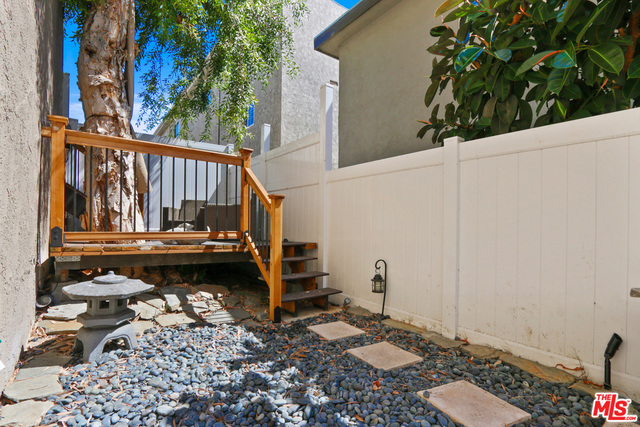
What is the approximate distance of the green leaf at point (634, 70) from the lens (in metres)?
1.85

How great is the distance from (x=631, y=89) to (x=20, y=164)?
3.77 metres

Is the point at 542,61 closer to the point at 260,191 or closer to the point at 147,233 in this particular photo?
the point at 260,191

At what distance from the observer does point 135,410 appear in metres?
1.73

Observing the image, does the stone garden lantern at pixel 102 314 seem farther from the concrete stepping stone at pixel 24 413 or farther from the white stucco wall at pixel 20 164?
the concrete stepping stone at pixel 24 413

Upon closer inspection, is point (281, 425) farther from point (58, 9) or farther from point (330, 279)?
point (58, 9)

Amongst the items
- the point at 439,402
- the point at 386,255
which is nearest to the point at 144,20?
the point at 386,255

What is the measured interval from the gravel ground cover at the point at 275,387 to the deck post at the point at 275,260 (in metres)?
0.56

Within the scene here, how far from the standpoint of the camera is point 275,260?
10.8 feet

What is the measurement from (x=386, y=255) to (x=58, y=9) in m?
4.95

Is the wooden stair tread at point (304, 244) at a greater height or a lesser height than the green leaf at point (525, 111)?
lesser

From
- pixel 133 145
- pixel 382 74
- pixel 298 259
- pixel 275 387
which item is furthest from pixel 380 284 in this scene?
pixel 382 74

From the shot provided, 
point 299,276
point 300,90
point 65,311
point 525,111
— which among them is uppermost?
point 300,90

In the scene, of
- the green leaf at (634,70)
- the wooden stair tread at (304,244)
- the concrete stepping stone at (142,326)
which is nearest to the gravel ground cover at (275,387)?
the concrete stepping stone at (142,326)

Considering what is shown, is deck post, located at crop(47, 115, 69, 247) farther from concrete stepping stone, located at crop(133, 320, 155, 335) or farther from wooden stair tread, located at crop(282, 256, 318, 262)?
wooden stair tread, located at crop(282, 256, 318, 262)
